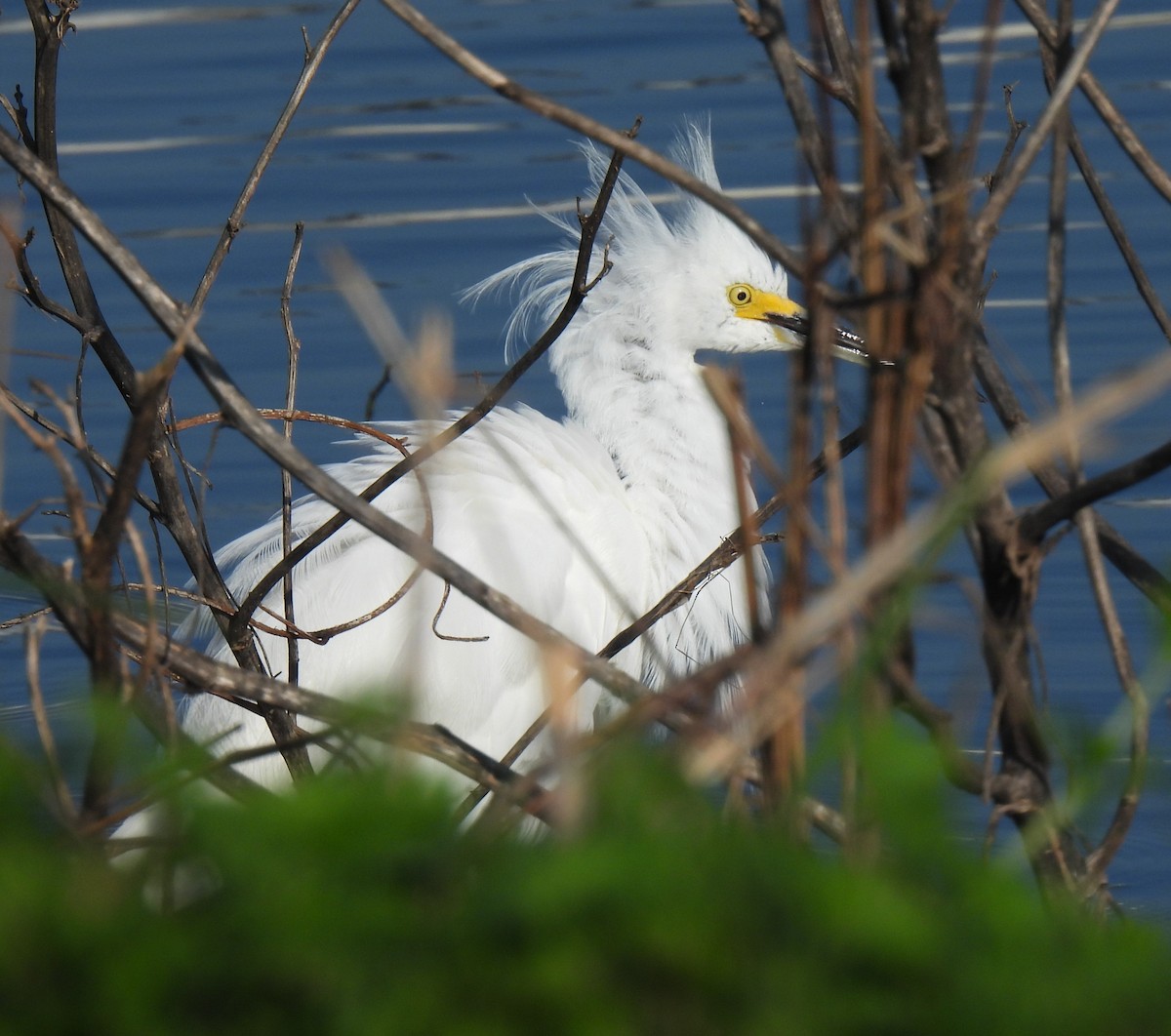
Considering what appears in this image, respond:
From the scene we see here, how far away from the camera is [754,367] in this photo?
6816mm

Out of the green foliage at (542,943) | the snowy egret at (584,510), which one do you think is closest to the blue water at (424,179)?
the snowy egret at (584,510)

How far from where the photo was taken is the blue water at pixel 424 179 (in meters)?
6.42

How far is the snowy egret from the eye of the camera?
3.55 metres

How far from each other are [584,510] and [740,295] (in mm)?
747

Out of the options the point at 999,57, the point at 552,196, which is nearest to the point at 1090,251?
the point at 999,57

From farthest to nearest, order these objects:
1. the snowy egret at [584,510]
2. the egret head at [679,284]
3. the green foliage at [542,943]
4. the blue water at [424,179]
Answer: the blue water at [424,179] → the egret head at [679,284] → the snowy egret at [584,510] → the green foliage at [542,943]

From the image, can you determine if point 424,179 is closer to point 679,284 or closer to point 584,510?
point 679,284

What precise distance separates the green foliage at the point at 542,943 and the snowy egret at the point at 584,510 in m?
2.43

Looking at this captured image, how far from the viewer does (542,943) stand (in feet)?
2.65

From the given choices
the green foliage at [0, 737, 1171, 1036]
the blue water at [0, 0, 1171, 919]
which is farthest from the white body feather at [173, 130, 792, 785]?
the green foliage at [0, 737, 1171, 1036]

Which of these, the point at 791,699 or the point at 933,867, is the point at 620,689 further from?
the point at 933,867

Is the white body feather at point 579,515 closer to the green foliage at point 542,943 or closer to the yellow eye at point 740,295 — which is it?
the yellow eye at point 740,295

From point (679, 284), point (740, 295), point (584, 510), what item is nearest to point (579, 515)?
point (584, 510)

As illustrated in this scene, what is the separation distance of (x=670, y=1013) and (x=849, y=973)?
8cm
